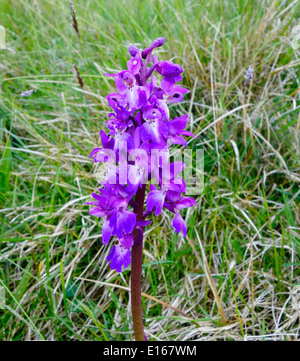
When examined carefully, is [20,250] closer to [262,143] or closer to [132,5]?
[262,143]

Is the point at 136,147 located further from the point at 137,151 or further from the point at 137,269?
the point at 137,269

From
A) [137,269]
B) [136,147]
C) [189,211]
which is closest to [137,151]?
[136,147]

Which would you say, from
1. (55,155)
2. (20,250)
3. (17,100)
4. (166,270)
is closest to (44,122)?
(55,155)

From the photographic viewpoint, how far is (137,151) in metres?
1.32

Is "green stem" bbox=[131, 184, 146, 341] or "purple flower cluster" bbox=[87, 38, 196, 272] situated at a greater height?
"purple flower cluster" bbox=[87, 38, 196, 272]

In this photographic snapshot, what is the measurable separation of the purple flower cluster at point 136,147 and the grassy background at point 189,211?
618 mm

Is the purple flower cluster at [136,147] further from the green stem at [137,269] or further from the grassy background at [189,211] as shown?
the grassy background at [189,211]

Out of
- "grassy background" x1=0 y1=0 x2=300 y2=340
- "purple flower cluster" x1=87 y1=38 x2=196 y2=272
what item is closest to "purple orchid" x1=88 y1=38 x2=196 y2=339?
"purple flower cluster" x1=87 y1=38 x2=196 y2=272

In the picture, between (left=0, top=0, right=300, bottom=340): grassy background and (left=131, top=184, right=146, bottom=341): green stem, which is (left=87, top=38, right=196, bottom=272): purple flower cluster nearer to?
(left=131, top=184, right=146, bottom=341): green stem

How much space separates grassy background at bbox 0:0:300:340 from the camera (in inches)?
80.5

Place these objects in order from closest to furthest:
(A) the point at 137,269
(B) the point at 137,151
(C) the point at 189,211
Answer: (B) the point at 137,151 < (A) the point at 137,269 < (C) the point at 189,211

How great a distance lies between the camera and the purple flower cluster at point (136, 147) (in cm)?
133

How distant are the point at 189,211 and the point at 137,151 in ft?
3.81

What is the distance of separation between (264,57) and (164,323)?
2029 mm
